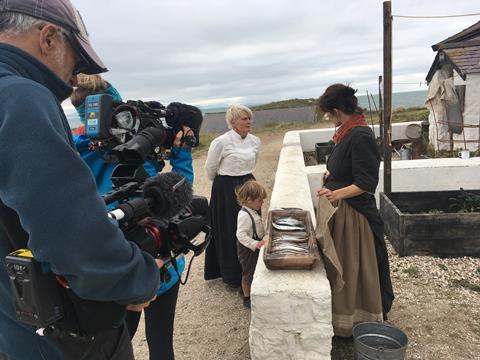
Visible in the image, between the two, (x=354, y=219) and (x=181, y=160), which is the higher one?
(x=181, y=160)

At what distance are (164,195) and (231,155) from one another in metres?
2.89

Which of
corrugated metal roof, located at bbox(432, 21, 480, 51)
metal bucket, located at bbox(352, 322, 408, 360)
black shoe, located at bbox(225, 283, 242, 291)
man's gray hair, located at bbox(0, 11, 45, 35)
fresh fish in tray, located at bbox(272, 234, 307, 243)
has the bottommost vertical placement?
black shoe, located at bbox(225, 283, 242, 291)

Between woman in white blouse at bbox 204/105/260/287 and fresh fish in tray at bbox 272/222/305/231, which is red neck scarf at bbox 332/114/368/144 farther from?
woman in white blouse at bbox 204/105/260/287

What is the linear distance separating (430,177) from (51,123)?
604cm

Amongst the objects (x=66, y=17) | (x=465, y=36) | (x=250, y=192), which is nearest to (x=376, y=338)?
(x=250, y=192)

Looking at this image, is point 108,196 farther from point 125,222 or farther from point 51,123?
point 51,123

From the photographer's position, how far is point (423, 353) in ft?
10.1

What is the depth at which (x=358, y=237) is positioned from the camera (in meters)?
3.11

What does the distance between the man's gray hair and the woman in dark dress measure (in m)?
2.48

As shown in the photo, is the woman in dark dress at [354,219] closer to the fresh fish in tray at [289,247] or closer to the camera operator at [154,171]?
the fresh fish in tray at [289,247]

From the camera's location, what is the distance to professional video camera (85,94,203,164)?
158 cm

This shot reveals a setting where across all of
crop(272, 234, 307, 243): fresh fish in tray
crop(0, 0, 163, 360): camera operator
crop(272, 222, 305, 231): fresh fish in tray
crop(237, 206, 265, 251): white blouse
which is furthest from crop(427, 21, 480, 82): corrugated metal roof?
crop(0, 0, 163, 360): camera operator

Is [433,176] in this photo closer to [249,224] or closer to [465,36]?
[249,224]

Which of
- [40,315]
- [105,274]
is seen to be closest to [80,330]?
[40,315]
